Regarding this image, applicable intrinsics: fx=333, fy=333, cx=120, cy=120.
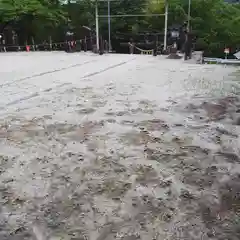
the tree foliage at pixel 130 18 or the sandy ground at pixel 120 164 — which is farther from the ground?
the tree foliage at pixel 130 18

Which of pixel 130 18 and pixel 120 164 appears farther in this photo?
pixel 130 18

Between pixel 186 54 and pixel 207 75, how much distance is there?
3.96 meters

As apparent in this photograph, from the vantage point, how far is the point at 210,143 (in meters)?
4.17

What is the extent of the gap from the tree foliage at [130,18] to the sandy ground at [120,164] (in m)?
12.5

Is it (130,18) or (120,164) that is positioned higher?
(130,18)

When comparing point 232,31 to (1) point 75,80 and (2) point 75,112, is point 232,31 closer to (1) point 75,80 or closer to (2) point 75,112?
(1) point 75,80

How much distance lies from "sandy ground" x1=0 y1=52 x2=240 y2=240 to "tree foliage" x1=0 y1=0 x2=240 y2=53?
1248 centimetres

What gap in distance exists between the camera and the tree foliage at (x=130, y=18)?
60.4 feet

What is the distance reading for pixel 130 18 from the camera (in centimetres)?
1931

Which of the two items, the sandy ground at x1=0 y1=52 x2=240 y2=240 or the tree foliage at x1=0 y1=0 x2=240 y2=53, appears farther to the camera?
the tree foliage at x1=0 y1=0 x2=240 y2=53

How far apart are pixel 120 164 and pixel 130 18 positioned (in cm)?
1698

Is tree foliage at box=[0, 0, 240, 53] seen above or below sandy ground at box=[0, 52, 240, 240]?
above

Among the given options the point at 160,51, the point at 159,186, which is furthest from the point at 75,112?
the point at 160,51

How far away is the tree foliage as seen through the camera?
60.4 ft
